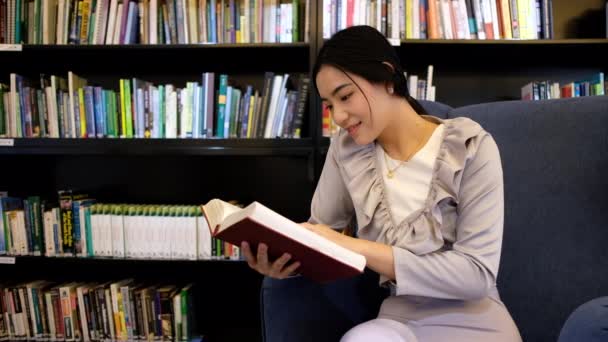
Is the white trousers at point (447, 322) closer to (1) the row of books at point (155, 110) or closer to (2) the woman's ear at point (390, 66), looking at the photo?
(2) the woman's ear at point (390, 66)

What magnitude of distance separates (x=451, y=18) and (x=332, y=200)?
3.40 feet

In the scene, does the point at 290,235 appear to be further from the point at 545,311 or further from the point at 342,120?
the point at 545,311

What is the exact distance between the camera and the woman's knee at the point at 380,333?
69 centimetres

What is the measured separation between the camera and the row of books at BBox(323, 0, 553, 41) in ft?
5.13

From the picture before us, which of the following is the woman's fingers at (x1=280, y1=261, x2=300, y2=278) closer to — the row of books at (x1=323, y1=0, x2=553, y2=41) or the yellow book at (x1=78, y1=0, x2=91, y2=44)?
the row of books at (x1=323, y1=0, x2=553, y2=41)

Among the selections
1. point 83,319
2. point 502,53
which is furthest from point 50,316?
point 502,53

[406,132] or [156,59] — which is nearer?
[406,132]

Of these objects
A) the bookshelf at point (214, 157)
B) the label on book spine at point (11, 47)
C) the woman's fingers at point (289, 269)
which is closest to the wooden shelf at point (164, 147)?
the bookshelf at point (214, 157)

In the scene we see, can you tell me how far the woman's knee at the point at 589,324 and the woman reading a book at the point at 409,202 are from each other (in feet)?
0.53

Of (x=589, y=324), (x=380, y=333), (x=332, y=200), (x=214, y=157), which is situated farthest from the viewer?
(x=214, y=157)

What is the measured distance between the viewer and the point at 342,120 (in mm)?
840

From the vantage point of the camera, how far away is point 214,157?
192 cm

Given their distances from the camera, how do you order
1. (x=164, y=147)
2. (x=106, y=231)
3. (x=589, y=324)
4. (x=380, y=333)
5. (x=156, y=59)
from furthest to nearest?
(x=156, y=59) < (x=106, y=231) < (x=164, y=147) < (x=380, y=333) < (x=589, y=324)

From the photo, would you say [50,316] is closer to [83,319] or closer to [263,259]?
[83,319]
